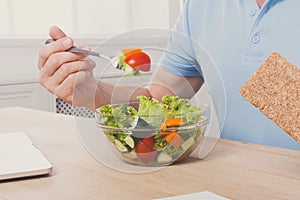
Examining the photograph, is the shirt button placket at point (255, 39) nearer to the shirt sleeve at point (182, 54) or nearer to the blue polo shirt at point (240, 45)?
the blue polo shirt at point (240, 45)

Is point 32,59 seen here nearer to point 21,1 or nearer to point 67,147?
point 21,1

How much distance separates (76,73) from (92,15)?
153 cm

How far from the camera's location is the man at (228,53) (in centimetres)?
109

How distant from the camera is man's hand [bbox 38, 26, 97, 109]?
1044mm

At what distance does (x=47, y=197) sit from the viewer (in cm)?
73

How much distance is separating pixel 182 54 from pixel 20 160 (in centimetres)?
68

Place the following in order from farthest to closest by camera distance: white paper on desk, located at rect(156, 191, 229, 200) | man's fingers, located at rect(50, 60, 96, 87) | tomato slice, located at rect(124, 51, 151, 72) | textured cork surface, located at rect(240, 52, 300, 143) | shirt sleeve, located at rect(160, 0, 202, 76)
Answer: shirt sleeve, located at rect(160, 0, 202, 76) < man's fingers, located at rect(50, 60, 96, 87) < tomato slice, located at rect(124, 51, 151, 72) < textured cork surface, located at rect(240, 52, 300, 143) < white paper on desk, located at rect(156, 191, 229, 200)

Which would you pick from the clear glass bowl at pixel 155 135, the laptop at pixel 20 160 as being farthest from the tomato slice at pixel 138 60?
the laptop at pixel 20 160

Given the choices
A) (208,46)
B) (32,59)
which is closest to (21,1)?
(32,59)

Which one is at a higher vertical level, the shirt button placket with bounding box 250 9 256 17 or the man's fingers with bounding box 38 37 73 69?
the shirt button placket with bounding box 250 9 256 17

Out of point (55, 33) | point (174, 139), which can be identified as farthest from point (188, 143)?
point (55, 33)

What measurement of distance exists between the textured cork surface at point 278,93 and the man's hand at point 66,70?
0.34 metres

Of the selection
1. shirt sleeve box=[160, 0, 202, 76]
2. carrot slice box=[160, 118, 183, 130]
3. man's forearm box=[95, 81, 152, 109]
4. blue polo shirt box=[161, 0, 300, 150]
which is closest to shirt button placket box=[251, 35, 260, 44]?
blue polo shirt box=[161, 0, 300, 150]

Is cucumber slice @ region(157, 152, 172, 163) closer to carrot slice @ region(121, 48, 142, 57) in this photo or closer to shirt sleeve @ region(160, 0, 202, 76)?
carrot slice @ region(121, 48, 142, 57)
